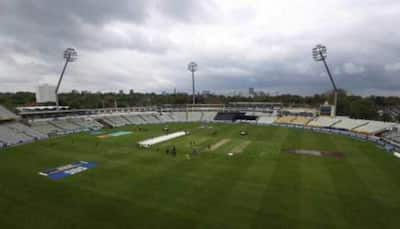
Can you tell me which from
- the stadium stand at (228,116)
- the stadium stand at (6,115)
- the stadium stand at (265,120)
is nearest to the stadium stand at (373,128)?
the stadium stand at (265,120)

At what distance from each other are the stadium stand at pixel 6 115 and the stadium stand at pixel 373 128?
226 feet

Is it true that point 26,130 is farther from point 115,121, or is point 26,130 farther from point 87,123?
point 115,121

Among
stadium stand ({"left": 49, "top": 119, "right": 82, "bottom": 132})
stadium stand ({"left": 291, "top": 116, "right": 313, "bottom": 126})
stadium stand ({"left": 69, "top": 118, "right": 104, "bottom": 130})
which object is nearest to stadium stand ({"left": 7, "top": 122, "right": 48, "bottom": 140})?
stadium stand ({"left": 49, "top": 119, "right": 82, "bottom": 132})

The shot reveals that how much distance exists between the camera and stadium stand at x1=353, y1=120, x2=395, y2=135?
39.8m

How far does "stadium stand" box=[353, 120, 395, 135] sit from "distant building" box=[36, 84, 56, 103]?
10484cm

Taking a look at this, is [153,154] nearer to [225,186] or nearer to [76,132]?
[225,186]

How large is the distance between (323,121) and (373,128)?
38.5ft

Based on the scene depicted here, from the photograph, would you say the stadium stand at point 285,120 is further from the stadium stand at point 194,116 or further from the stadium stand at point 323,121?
the stadium stand at point 194,116

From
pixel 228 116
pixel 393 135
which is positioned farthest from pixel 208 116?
pixel 393 135

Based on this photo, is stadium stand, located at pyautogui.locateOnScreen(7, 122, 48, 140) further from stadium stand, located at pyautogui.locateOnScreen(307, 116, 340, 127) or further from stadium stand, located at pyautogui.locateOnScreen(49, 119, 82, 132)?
stadium stand, located at pyautogui.locateOnScreen(307, 116, 340, 127)

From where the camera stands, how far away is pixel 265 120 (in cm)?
6284

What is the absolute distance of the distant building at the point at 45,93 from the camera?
86.9 meters

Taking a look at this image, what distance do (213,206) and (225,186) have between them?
3369 mm

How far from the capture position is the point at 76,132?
44938mm
